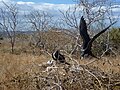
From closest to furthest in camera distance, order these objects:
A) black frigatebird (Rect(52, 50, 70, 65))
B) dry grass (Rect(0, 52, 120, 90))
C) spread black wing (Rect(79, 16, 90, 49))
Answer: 1. dry grass (Rect(0, 52, 120, 90))
2. black frigatebird (Rect(52, 50, 70, 65))
3. spread black wing (Rect(79, 16, 90, 49))

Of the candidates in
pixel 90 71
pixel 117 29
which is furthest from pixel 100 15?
pixel 90 71

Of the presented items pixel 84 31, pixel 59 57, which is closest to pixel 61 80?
pixel 59 57

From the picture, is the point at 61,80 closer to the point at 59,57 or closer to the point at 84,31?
the point at 59,57

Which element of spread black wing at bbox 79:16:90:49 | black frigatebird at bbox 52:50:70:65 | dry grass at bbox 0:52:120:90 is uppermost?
black frigatebird at bbox 52:50:70:65

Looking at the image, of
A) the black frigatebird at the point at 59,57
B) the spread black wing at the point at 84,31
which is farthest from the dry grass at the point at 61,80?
the spread black wing at the point at 84,31

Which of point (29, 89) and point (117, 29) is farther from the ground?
point (29, 89)

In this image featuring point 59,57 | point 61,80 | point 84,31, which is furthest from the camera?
point 84,31

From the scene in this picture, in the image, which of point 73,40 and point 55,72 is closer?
point 55,72

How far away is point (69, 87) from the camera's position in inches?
229

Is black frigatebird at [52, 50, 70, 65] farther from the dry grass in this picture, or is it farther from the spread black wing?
the spread black wing

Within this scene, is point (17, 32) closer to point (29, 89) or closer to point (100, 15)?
point (100, 15)

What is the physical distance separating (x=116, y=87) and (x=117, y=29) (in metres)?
21.8

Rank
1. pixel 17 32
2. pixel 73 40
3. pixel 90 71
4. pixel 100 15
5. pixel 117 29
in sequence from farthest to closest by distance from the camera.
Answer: pixel 17 32 < pixel 117 29 < pixel 100 15 < pixel 73 40 < pixel 90 71

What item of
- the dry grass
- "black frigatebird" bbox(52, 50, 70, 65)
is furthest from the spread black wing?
the dry grass
